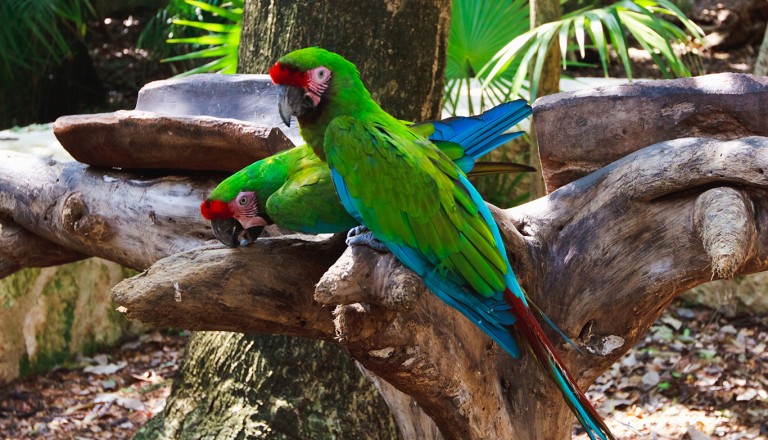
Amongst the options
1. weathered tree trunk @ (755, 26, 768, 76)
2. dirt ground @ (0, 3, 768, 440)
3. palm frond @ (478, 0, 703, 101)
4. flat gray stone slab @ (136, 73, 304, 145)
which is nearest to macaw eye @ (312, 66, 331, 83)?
flat gray stone slab @ (136, 73, 304, 145)

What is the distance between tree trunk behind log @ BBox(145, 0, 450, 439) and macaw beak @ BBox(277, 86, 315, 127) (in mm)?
839

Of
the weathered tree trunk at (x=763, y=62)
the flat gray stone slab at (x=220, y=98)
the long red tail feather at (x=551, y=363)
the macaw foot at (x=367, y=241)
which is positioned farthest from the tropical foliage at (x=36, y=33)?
the long red tail feather at (x=551, y=363)

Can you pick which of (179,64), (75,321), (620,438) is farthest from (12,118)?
(620,438)

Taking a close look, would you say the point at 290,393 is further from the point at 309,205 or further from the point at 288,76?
the point at 288,76

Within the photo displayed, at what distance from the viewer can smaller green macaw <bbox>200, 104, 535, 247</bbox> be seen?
4.71 ft

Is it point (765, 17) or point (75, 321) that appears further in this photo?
point (765, 17)

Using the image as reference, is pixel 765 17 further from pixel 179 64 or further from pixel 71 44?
pixel 71 44

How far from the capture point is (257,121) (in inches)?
75.2

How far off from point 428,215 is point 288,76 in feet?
1.14

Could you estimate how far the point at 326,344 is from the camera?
2.26m

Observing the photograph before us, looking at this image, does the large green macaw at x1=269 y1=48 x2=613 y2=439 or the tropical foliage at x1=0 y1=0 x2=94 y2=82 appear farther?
the tropical foliage at x1=0 y1=0 x2=94 y2=82

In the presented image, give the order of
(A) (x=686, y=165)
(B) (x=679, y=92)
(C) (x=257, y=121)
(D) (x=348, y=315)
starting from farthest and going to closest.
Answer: (C) (x=257, y=121), (B) (x=679, y=92), (A) (x=686, y=165), (D) (x=348, y=315)

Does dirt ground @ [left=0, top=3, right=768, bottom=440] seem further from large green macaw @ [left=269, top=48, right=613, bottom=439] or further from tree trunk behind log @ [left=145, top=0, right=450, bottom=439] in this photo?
large green macaw @ [left=269, top=48, right=613, bottom=439]

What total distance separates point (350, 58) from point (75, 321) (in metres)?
1.94
